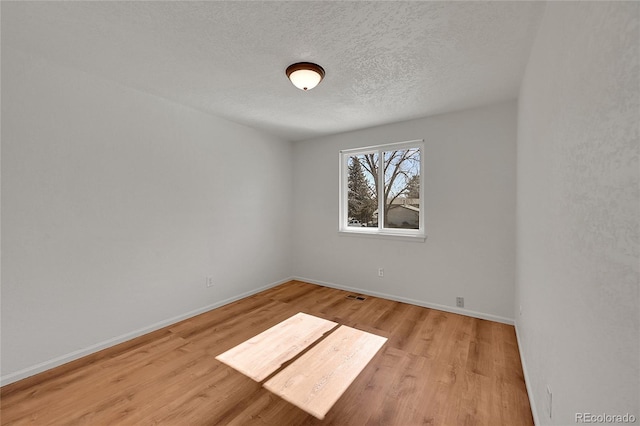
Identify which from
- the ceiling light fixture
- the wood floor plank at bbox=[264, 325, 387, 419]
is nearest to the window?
the wood floor plank at bbox=[264, 325, 387, 419]

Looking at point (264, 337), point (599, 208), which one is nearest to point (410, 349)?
point (264, 337)

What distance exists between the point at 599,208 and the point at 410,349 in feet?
6.99

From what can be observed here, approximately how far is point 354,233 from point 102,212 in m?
3.12

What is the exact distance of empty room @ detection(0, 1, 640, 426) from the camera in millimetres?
936

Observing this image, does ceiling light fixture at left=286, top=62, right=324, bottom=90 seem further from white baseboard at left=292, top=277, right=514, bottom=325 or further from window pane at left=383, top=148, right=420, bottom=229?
white baseboard at left=292, top=277, right=514, bottom=325

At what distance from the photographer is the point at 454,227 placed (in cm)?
330

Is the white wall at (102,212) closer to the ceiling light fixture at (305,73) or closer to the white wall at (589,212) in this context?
the ceiling light fixture at (305,73)

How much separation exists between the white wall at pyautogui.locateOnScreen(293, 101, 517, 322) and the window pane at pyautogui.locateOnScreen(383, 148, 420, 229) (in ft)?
0.67

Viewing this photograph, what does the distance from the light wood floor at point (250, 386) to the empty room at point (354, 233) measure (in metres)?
0.02

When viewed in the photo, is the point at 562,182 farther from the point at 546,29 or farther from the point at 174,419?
the point at 174,419

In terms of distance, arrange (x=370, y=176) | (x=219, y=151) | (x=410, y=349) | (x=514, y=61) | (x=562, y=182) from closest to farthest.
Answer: (x=562, y=182) → (x=514, y=61) → (x=410, y=349) → (x=219, y=151) → (x=370, y=176)

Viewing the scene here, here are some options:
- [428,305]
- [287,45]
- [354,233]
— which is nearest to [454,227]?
[428,305]

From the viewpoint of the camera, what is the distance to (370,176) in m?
4.15

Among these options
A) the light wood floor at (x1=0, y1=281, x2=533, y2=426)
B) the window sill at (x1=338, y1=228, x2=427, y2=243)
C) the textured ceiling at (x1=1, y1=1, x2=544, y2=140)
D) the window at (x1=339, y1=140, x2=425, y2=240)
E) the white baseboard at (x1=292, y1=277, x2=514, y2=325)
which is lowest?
the light wood floor at (x1=0, y1=281, x2=533, y2=426)
